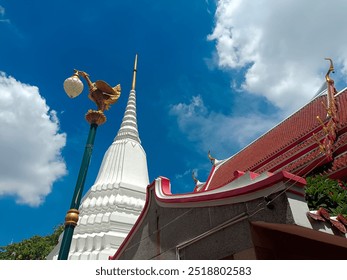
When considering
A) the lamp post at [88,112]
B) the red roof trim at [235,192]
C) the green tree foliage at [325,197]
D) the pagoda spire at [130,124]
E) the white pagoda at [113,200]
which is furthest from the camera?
the pagoda spire at [130,124]

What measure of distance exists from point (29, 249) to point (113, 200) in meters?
14.6

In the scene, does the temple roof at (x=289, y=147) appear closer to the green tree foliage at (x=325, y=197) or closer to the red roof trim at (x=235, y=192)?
the green tree foliage at (x=325, y=197)

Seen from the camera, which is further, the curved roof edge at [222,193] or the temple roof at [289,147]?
the temple roof at [289,147]

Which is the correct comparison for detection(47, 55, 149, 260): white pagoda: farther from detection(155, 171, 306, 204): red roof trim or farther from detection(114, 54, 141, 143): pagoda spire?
detection(155, 171, 306, 204): red roof trim

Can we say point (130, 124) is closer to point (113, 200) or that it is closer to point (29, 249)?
point (113, 200)

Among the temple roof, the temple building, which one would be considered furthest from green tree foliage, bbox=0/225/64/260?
the temple building

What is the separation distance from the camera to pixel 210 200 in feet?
16.0

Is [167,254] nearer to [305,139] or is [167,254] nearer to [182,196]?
[182,196]

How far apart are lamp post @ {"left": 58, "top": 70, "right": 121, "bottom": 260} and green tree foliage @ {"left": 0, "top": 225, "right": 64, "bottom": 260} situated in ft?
74.6

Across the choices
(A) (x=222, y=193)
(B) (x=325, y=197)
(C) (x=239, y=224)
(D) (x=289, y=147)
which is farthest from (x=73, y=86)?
(D) (x=289, y=147)

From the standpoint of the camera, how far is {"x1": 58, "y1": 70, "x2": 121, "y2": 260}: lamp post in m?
5.47

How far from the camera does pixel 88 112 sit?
6.72m

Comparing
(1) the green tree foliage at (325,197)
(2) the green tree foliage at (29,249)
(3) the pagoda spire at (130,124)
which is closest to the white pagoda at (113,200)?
(3) the pagoda spire at (130,124)

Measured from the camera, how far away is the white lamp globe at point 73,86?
644 cm
